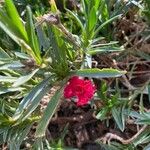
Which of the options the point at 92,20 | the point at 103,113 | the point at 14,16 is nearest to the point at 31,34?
the point at 14,16

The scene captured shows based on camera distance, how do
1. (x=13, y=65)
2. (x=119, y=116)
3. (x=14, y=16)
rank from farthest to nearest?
(x=119, y=116) → (x=13, y=65) → (x=14, y=16)

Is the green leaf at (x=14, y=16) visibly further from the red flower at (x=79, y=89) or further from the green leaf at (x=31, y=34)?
the red flower at (x=79, y=89)

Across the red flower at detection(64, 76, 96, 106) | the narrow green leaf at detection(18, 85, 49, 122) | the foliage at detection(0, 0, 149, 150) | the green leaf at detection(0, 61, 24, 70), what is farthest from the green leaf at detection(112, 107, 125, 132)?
the green leaf at detection(0, 61, 24, 70)

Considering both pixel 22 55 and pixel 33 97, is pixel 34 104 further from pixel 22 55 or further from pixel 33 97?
pixel 22 55

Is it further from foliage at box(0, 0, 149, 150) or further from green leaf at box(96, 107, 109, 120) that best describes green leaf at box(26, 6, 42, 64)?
green leaf at box(96, 107, 109, 120)

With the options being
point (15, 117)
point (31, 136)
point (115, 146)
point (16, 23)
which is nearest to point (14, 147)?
point (15, 117)

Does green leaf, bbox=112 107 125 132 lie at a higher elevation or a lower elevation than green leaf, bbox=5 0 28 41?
lower

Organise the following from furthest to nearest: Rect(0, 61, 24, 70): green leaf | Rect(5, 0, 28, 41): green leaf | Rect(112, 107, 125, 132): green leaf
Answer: Rect(112, 107, 125, 132): green leaf → Rect(0, 61, 24, 70): green leaf → Rect(5, 0, 28, 41): green leaf
